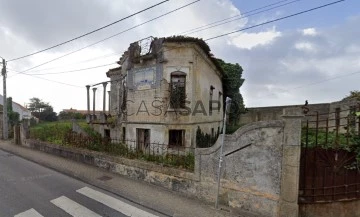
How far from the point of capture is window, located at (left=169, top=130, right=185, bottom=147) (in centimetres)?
1286

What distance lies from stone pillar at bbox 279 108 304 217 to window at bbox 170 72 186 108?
22.2ft

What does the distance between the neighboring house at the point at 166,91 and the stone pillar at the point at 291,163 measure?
668 centimetres

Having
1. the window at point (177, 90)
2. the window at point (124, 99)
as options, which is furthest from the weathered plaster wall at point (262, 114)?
the window at point (124, 99)

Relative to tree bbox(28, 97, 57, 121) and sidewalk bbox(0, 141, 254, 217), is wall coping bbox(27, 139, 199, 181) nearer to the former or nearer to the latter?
sidewalk bbox(0, 141, 254, 217)

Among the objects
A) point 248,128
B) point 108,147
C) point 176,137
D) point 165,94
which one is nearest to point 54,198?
point 108,147

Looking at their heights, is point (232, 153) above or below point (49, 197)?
above

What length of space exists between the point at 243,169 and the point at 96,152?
7415 millimetres

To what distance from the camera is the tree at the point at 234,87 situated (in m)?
23.2

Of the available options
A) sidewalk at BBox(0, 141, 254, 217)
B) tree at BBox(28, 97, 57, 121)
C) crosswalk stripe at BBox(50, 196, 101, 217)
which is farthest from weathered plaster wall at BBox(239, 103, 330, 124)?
tree at BBox(28, 97, 57, 121)

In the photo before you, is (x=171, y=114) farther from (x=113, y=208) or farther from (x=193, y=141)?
(x=113, y=208)

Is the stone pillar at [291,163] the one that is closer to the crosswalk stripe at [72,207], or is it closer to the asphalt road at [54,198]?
the asphalt road at [54,198]

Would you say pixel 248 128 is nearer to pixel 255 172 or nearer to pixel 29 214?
pixel 255 172

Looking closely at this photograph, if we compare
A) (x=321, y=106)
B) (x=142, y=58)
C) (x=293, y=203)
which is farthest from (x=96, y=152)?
(x=321, y=106)

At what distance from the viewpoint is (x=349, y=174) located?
6535 millimetres
